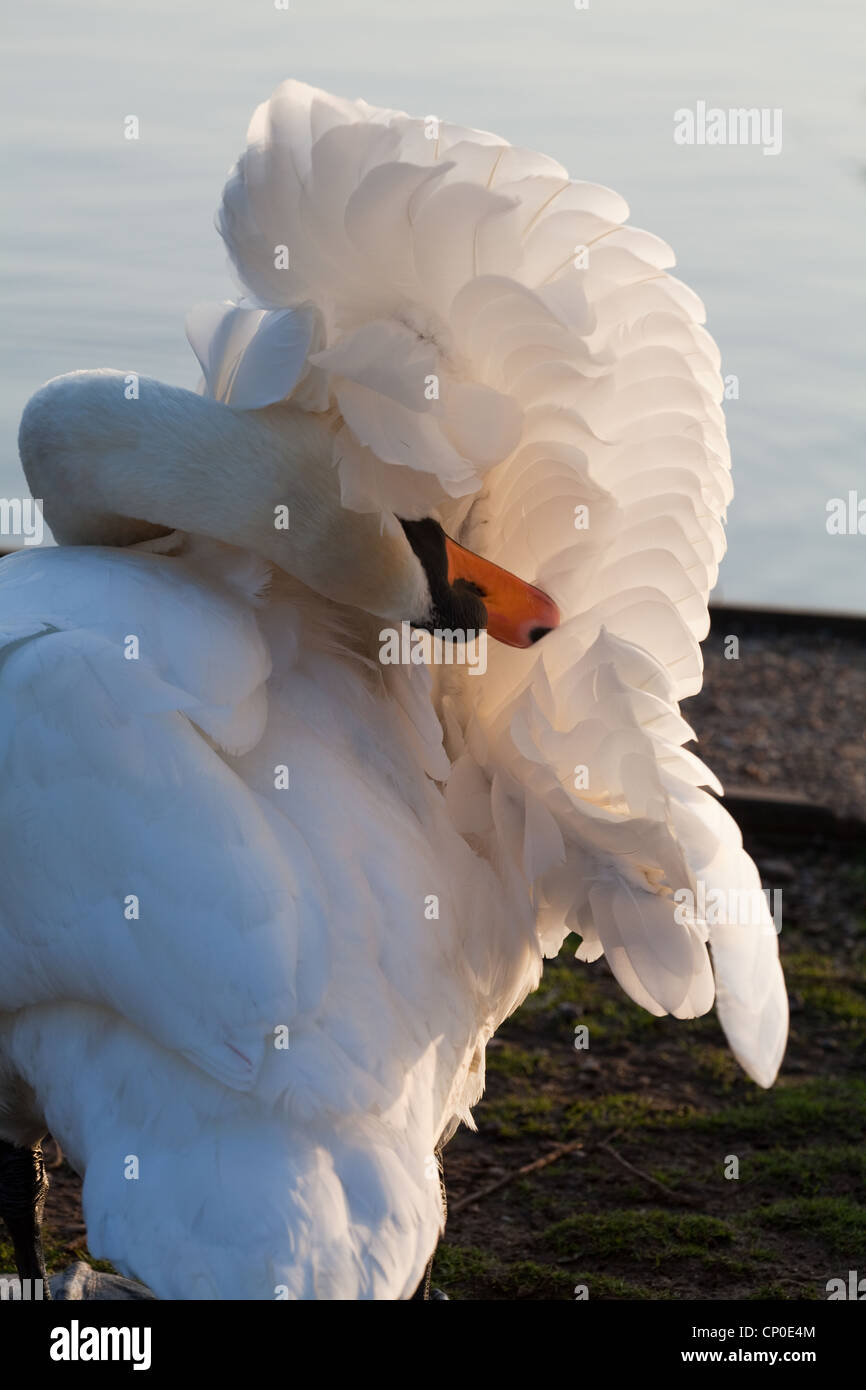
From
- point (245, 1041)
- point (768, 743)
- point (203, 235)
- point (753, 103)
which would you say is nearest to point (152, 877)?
point (245, 1041)

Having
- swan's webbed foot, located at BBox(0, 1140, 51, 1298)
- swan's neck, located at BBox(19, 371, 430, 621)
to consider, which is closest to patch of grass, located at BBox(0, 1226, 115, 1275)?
swan's webbed foot, located at BBox(0, 1140, 51, 1298)

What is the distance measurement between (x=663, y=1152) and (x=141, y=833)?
7.45 feet

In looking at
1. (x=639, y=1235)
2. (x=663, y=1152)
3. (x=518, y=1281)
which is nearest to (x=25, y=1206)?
(x=518, y=1281)

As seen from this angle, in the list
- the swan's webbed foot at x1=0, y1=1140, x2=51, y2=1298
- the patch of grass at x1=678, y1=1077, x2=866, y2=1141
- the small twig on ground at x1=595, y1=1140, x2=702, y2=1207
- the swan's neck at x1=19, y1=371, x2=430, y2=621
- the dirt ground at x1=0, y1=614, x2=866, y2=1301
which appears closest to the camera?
the swan's neck at x1=19, y1=371, x2=430, y2=621

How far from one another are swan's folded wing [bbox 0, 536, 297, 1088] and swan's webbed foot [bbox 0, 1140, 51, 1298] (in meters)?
0.79

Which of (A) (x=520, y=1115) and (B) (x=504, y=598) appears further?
(A) (x=520, y=1115)

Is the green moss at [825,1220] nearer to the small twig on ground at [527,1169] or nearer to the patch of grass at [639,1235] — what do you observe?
the patch of grass at [639,1235]

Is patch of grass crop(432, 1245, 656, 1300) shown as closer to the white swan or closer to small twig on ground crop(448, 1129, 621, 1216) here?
small twig on ground crop(448, 1129, 621, 1216)

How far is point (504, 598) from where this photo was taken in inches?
107

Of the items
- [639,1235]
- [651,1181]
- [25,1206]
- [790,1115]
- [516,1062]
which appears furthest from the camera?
[516,1062]

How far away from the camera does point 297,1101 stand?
2203mm

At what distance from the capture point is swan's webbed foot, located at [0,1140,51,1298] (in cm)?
318

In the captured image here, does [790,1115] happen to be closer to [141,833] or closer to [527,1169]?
[527,1169]

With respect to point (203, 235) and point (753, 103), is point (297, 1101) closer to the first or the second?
point (203, 235)
